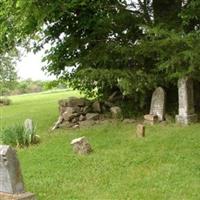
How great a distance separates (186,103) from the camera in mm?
12859

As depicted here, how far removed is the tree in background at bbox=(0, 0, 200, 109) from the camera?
12422 mm

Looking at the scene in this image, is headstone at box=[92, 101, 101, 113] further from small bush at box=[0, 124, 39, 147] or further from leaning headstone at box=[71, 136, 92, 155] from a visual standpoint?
leaning headstone at box=[71, 136, 92, 155]

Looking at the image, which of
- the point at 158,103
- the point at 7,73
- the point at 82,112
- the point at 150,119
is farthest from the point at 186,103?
the point at 7,73

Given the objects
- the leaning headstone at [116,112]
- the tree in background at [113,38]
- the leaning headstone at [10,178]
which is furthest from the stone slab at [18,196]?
the leaning headstone at [116,112]

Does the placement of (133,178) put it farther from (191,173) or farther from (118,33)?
(118,33)

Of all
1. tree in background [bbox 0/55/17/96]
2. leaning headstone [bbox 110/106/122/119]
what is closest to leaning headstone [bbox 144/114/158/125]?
leaning headstone [bbox 110/106/122/119]

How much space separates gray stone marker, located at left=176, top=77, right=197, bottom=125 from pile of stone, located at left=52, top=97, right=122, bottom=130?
2.00m

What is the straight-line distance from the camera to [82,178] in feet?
29.1

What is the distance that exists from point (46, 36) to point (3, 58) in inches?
595

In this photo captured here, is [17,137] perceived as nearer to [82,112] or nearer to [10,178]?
[82,112]

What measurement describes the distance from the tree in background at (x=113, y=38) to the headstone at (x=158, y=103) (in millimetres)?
216

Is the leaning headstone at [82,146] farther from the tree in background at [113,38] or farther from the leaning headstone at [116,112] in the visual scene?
the leaning headstone at [116,112]

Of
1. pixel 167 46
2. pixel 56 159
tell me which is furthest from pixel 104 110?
pixel 56 159

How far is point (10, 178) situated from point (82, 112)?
23.6 feet
